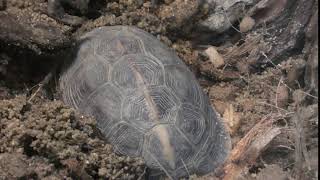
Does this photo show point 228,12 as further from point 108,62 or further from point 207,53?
point 108,62

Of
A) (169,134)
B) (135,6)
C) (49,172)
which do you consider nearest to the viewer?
(49,172)

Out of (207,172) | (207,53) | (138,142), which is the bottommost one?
(207,172)

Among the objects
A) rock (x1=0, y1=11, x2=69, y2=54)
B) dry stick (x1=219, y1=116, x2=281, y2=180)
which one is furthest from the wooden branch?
rock (x1=0, y1=11, x2=69, y2=54)

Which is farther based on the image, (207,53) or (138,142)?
(207,53)

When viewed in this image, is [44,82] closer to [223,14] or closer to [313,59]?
[223,14]

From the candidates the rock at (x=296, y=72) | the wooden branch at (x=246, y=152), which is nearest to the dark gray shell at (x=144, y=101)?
the wooden branch at (x=246, y=152)

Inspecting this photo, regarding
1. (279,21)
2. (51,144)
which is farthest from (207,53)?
(51,144)
